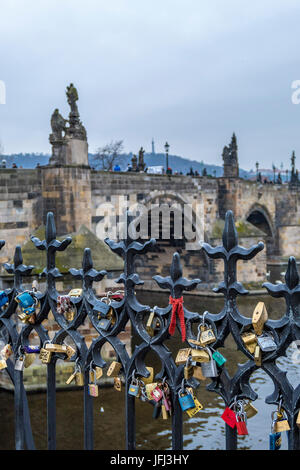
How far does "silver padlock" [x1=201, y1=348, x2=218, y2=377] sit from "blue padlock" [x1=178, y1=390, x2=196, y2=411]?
15 cm

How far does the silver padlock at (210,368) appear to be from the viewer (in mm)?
2408

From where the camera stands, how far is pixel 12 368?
323 cm

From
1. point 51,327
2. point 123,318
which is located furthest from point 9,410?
point 123,318

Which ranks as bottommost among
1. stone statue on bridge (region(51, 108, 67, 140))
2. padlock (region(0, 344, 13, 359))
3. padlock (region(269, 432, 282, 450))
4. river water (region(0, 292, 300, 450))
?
river water (region(0, 292, 300, 450))

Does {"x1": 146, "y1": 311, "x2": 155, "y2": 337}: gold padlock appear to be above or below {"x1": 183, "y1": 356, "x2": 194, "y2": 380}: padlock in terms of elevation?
above

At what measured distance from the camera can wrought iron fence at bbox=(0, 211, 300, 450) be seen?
2293mm

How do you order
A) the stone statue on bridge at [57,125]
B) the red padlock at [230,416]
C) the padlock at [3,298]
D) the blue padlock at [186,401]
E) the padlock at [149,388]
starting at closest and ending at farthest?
the red padlock at [230,416] → the blue padlock at [186,401] → the padlock at [149,388] → the padlock at [3,298] → the stone statue on bridge at [57,125]

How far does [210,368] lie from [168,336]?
273 millimetres

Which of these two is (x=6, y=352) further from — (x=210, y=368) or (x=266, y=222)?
(x=266, y=222)

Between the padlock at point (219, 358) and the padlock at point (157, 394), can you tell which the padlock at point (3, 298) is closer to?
the padlock at point (157, 394)

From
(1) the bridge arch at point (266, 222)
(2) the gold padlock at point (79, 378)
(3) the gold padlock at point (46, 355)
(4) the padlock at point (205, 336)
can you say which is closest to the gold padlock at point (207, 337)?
(4) the padlock at point (205, 336)

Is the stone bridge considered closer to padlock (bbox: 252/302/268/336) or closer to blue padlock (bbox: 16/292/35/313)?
blue padlock (bbox: 16/292/35/313)

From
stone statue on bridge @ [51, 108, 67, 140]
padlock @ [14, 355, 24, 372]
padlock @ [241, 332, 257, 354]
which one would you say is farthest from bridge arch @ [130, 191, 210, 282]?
padlock @ [241, 332, 257, 354]
